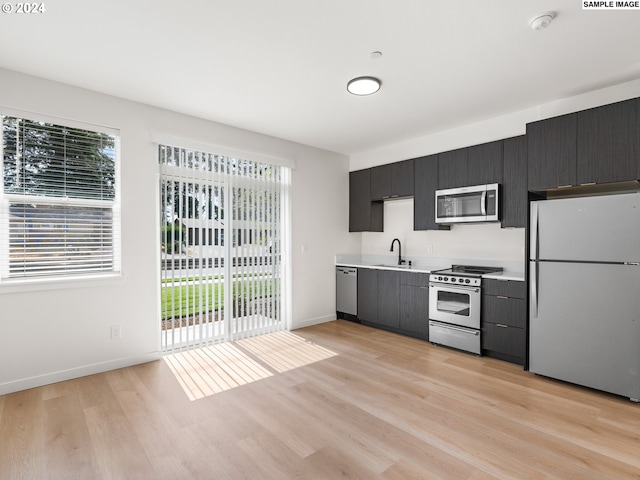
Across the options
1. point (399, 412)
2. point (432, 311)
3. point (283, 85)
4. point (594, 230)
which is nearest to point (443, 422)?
point (399, 412)

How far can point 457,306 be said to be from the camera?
3.79 m

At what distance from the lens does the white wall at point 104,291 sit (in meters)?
2.77

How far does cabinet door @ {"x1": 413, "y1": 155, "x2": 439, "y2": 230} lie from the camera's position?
14.1ft

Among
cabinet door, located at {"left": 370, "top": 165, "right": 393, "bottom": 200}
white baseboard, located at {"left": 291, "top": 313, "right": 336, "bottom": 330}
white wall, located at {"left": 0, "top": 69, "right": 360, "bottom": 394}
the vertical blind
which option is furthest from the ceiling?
white baseboard, located at {"left": 291, "top": 313, "right": 336, "bottom": 330}

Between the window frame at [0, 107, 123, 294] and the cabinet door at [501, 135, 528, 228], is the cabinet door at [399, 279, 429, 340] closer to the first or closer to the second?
the cabinet door at [501, 135, 528, 228]

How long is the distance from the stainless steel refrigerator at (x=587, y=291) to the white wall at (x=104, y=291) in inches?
135

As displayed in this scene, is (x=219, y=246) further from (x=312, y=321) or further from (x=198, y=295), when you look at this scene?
(x=312, y=321)

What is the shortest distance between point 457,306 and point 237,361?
2.56 meters

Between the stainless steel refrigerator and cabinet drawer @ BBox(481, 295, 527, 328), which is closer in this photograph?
the stainless steel refrigerator

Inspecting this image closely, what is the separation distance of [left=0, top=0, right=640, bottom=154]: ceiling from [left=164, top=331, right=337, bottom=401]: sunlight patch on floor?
2726 millimetres

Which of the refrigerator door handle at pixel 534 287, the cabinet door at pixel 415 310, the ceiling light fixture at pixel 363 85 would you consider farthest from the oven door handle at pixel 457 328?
the ceiling light fixture at pixel 363 85

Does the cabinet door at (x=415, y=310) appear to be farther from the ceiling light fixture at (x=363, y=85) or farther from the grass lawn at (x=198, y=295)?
the ceiling light fixture at (x=363, y=85)

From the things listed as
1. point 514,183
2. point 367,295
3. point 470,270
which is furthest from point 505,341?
point 367,295

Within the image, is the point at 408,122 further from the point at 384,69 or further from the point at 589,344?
the point at 589,344
